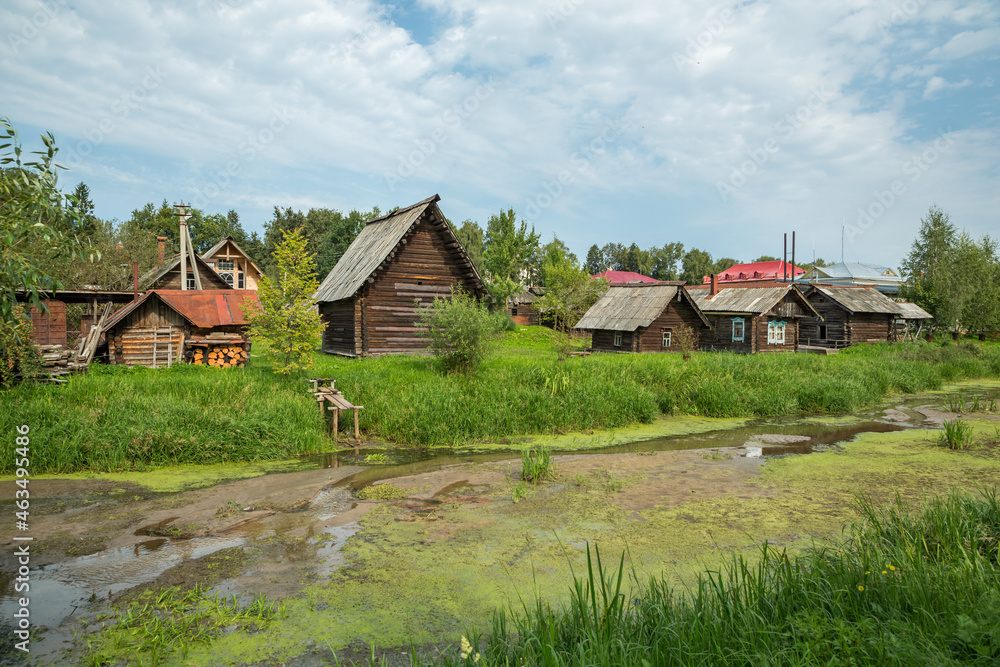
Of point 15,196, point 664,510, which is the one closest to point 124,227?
point 15,196

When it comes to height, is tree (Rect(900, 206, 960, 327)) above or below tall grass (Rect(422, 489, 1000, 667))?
above

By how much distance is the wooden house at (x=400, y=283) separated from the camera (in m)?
21.5

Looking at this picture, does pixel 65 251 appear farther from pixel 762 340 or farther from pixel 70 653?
pixel 762 340

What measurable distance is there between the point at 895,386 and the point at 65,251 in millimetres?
25647

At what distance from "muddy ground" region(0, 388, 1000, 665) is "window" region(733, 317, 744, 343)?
22.2m

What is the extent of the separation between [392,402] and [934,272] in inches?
1840

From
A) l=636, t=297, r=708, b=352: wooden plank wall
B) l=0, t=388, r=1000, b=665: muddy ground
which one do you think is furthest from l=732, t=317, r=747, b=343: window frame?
l=0, t=388, r=1000, b=665: muddy ground

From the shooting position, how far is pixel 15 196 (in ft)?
19.5

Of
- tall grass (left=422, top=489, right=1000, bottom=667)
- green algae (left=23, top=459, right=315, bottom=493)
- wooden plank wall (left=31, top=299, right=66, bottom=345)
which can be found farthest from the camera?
wooden plank wall (left=31, top=299, right=66, bottom=345)

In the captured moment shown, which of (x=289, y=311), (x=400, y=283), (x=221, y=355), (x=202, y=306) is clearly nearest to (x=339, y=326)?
(x=400, y=283)

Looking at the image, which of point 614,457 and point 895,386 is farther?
point 895,386

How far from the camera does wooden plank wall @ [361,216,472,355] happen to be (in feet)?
71.1

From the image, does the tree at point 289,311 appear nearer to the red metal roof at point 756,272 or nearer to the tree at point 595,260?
the red metal roof at point 756,272

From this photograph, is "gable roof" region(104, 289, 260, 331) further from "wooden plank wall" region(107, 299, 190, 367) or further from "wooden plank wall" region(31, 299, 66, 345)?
"wooden plank wall" region(31, 299, 66, 345)
